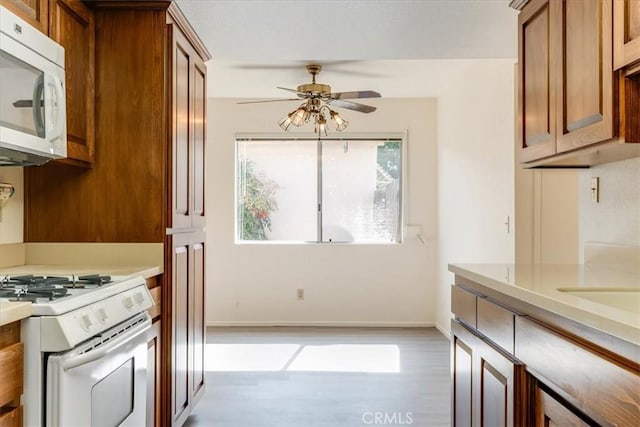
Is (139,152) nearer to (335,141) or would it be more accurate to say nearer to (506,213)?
(506,213)

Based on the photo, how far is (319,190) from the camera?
17.3 feet

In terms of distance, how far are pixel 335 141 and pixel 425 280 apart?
5.86 feet

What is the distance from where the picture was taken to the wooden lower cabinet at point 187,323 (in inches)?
93.1

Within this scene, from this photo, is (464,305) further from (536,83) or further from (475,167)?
(475,167)

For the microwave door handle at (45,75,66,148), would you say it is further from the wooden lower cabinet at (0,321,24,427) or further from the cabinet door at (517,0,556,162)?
the cabinet door at (517,0,556,162)

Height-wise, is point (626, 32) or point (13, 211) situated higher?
point (626, 32)

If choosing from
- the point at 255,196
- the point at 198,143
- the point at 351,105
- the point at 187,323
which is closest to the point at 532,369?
the point at 187,323

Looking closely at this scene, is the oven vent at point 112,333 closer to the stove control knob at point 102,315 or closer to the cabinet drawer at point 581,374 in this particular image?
the stove control knob at point 102,315

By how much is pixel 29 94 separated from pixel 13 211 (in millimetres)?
830

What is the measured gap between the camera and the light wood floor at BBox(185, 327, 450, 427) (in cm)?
282

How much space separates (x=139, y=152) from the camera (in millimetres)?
2291

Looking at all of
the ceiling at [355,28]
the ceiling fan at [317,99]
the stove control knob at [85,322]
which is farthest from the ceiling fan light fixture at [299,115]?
the stove control knob at [85,322]

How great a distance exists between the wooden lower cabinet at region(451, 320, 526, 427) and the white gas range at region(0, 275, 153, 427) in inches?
51.2

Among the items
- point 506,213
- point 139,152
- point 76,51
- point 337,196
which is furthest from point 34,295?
point 337,196
